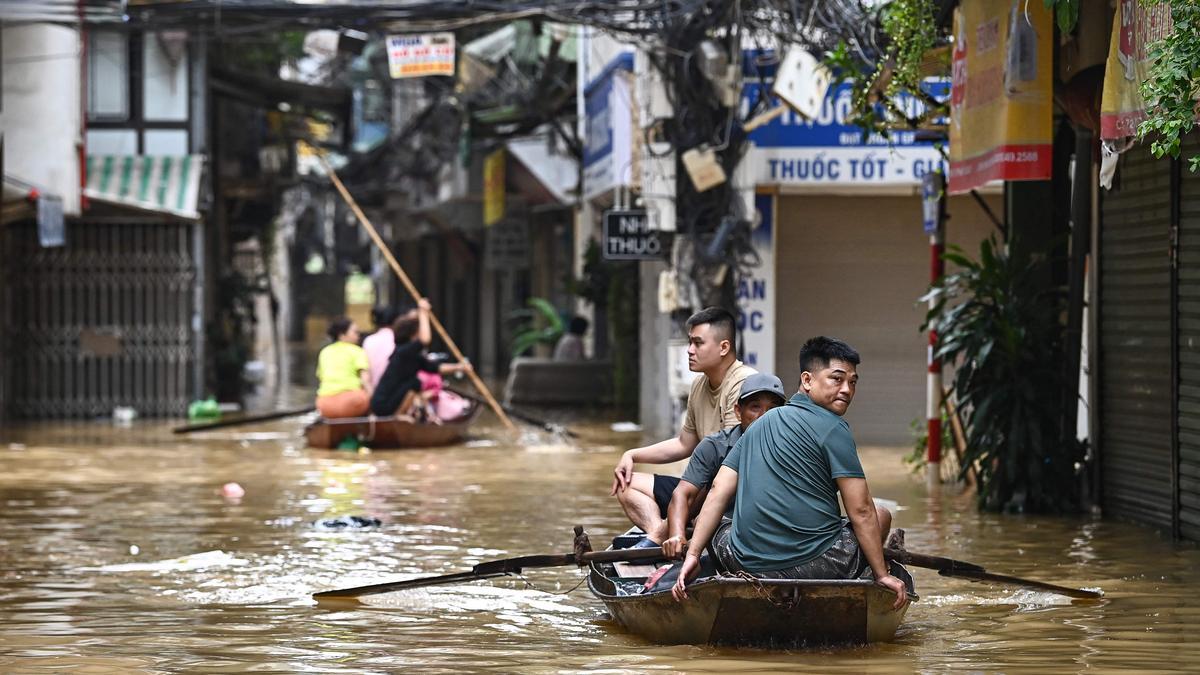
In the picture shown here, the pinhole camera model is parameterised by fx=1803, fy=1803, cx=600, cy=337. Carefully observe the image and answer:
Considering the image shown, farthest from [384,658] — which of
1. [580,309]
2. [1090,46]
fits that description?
[580,309]

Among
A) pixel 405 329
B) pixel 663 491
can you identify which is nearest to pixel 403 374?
pixel 405 329

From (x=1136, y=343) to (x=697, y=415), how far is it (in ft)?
14.3

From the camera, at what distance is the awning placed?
2373cm

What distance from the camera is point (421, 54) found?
2091cm

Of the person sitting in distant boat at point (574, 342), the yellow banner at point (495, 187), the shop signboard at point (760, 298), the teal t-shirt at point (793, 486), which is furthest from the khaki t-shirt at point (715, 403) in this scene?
the yellow banner at point (495, 187)

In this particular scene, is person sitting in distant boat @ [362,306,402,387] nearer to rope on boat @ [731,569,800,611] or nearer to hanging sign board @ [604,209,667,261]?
hanging sign board @ [604,209,667,261]

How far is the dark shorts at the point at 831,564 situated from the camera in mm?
7316

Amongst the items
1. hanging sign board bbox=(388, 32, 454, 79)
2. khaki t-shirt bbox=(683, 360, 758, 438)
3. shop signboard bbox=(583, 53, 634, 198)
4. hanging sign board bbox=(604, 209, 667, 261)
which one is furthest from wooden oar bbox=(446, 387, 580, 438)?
khaki t-shirt bbox=(683, 360, 758, 438)

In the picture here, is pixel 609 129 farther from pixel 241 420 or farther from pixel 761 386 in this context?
pixel 761 386

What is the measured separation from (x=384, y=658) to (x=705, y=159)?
11.5 metres

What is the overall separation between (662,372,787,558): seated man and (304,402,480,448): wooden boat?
11.0m

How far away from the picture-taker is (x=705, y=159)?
18281mm

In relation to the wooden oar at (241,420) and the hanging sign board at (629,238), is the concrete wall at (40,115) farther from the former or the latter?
the hanging sign board at (629,238)

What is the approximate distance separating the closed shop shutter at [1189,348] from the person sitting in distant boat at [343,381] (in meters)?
10.1
